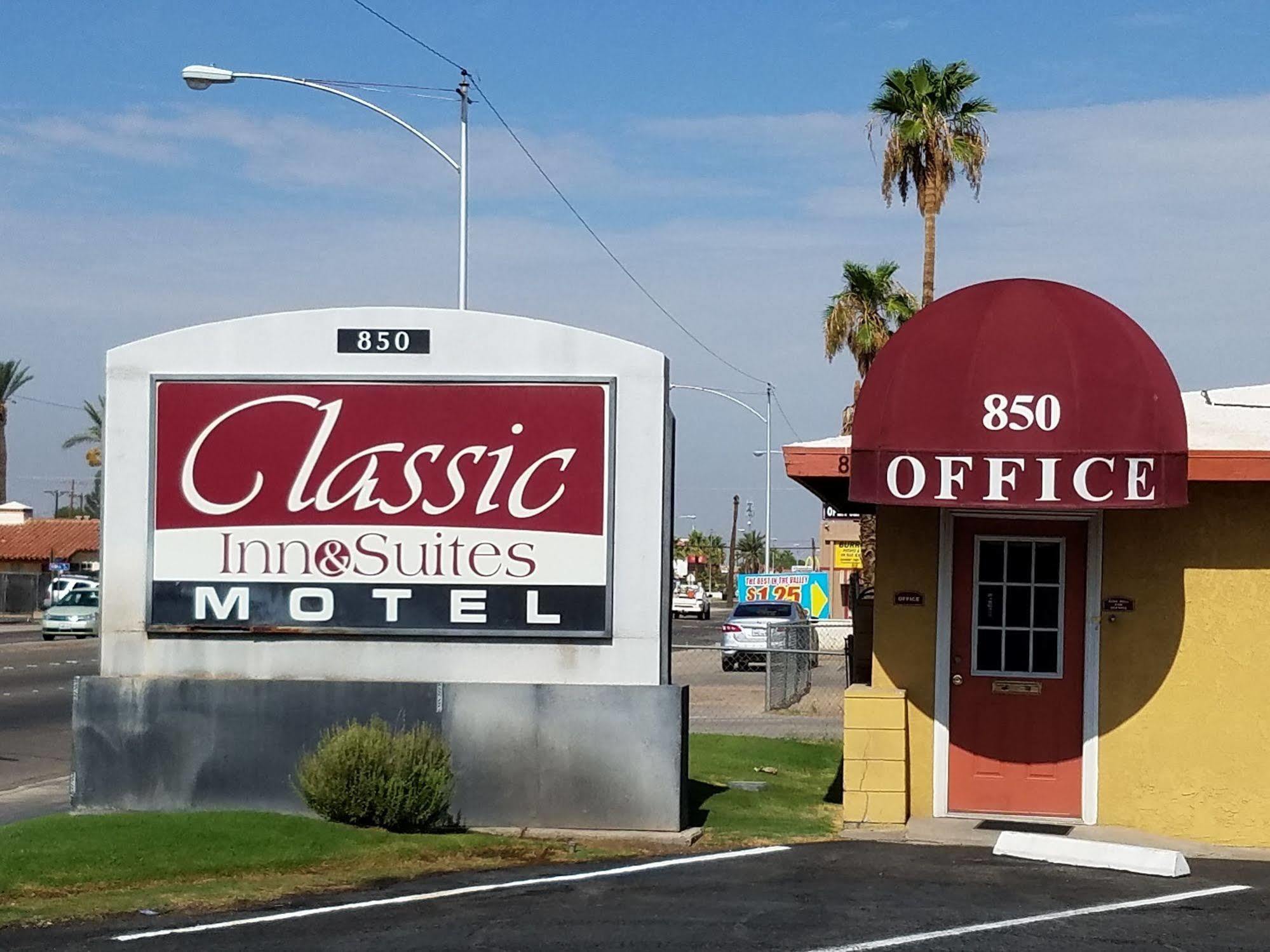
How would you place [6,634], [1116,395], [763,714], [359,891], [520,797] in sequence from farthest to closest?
[6,634] → [763,714] → [520,797] → [1116,395] → [359,891]

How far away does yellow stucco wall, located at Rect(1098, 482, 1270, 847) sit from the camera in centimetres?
1221

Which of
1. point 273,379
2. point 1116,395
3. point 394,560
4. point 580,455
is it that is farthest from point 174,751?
point 1116,395

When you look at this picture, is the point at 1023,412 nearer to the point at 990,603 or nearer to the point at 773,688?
the point at 990,603

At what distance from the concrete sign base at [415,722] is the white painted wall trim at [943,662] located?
2.10 meters

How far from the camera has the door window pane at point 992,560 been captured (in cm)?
1293

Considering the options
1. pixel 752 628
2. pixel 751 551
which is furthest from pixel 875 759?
pixel 751 551

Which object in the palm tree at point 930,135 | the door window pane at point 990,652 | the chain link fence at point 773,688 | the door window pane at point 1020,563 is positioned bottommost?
the chain link fence at point 773,688

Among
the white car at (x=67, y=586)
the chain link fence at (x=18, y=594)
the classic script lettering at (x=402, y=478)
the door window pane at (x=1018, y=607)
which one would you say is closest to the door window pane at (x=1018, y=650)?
the door window pane at (x=1018, y=607)

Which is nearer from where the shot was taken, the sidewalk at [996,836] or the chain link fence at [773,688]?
the sidewalk at [996,836]

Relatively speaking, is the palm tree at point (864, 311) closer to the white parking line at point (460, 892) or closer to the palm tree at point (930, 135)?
the palm tree at point (930, 135)

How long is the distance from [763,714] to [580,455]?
1231 cm

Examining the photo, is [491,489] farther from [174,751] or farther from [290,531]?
[174,751]

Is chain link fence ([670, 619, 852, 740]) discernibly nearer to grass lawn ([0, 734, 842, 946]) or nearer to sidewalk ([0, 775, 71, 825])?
grass lawn ([0, 734, 842, 946])

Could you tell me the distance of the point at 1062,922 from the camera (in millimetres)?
9016
